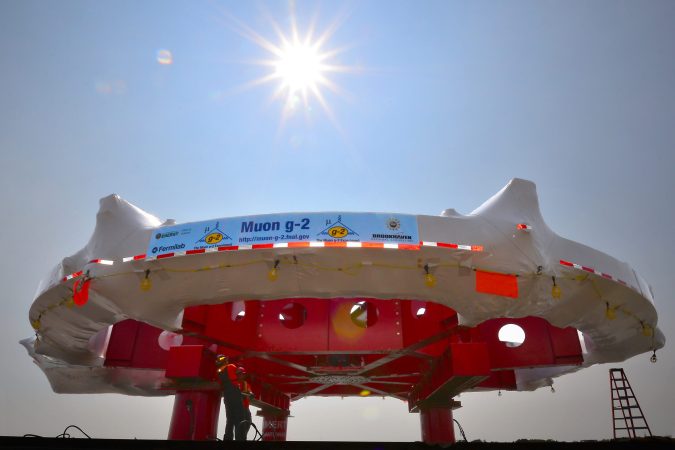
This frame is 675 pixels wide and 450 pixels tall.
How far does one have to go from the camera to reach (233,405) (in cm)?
747

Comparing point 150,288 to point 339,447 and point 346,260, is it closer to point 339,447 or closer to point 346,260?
point 346,260

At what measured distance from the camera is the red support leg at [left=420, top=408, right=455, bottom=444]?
15172mm

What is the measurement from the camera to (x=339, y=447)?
4637mm

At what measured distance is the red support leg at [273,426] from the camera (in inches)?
763

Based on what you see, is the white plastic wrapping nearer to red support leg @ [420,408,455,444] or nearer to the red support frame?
the red support frame

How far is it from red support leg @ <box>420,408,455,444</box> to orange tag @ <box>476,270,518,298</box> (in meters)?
9.98

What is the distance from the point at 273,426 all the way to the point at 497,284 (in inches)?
629

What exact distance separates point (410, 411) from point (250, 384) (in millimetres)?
8645

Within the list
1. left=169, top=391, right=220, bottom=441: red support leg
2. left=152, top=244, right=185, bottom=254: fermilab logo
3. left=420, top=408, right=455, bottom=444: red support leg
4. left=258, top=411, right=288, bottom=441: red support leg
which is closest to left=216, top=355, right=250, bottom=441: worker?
left=152, top=244, right=185, bottom=254: fermilab logo

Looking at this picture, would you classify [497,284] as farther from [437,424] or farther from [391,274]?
[437,424]

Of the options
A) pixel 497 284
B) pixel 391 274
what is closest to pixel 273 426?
pixel 391 274

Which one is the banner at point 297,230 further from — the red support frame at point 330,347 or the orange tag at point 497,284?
the red support frame at point 330,347

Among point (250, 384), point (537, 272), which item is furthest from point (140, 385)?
point (537, 272)

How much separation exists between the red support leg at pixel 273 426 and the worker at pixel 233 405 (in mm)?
12918
